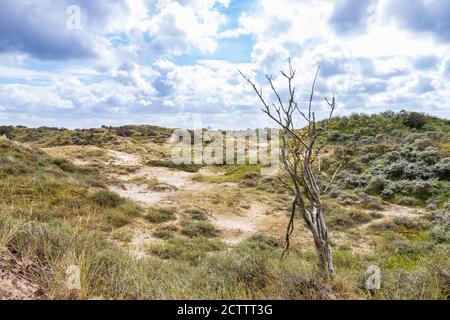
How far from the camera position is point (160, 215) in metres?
16.7

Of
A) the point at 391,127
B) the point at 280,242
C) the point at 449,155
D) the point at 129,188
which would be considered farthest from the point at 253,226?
the point at 391,127

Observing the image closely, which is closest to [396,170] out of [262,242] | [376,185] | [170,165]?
[376,185]

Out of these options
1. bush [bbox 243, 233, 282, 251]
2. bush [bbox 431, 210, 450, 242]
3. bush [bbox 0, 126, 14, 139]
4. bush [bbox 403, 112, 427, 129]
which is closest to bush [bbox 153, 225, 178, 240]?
bush [bbox 243, 233, 282, 251]

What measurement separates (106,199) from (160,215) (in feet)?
8.92

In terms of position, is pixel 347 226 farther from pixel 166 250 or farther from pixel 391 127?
pixel 391 127

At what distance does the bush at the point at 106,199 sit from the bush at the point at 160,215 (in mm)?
1516

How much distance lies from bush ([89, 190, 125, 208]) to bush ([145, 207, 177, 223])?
1.52m

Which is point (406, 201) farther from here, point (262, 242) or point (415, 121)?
point (415, 121)

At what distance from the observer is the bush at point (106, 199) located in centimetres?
1706

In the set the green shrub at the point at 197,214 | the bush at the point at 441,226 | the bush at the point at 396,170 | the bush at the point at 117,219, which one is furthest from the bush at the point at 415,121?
the bush at the point at 117,219

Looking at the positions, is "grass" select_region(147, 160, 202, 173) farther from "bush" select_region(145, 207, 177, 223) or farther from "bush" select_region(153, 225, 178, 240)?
"bush" select_region(153, 225, 178, 240)

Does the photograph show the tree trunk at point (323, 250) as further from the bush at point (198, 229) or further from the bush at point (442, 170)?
the bush at point (442, 170)

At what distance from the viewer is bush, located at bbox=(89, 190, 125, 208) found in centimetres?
1706

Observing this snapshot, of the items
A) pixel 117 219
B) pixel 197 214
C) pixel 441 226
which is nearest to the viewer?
pixel 117 219
